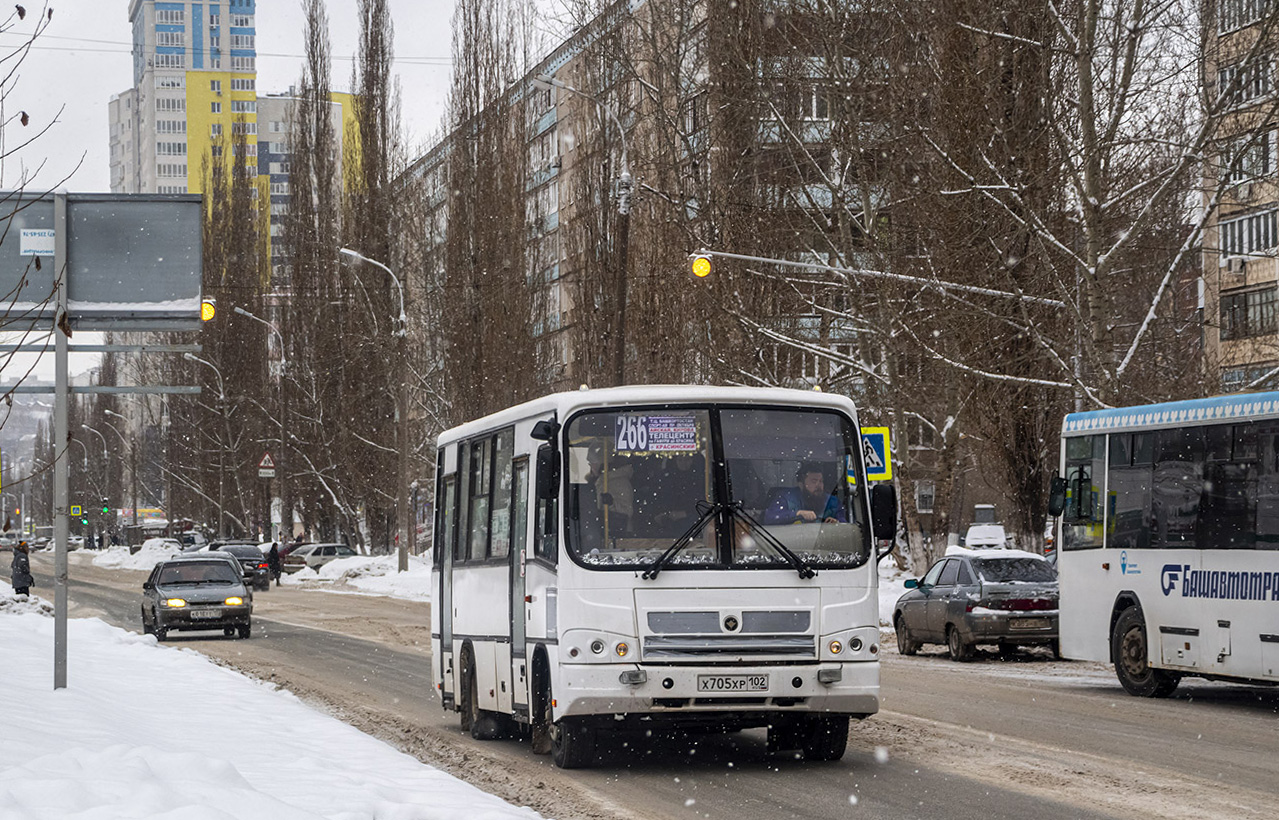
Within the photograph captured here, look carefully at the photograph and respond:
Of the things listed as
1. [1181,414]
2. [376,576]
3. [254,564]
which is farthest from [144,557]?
[1181,414]

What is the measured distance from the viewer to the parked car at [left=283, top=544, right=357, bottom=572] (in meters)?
74.9

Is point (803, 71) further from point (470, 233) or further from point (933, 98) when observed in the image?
point (470, 233)

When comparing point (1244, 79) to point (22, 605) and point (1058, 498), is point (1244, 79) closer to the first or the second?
point (1058, 498)

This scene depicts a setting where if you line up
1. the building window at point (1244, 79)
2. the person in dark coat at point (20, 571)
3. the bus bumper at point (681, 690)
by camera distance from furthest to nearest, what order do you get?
the person in dark coat at point (20, 571)
the building window at point (1244, 79)
the bus bumper at point (681, 690)

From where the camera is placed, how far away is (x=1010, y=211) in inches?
1067

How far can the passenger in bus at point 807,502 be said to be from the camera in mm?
12672

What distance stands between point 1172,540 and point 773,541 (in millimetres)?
7419

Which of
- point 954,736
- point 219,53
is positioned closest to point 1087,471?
point 954,736

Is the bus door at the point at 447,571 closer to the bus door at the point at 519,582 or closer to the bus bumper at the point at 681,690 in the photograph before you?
the bus door at the point at 519,582

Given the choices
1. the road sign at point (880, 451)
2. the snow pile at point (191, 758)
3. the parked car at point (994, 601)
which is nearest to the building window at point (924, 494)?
the road sign at point (880, 451)

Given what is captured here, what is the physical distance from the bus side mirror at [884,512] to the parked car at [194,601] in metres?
21.9

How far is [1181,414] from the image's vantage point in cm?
1823

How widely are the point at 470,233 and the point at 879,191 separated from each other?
19.9 meters

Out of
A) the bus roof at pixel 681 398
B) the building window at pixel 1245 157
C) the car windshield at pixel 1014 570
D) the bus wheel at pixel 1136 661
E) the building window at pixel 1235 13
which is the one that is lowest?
the bus wheel at pixel 1136 661
